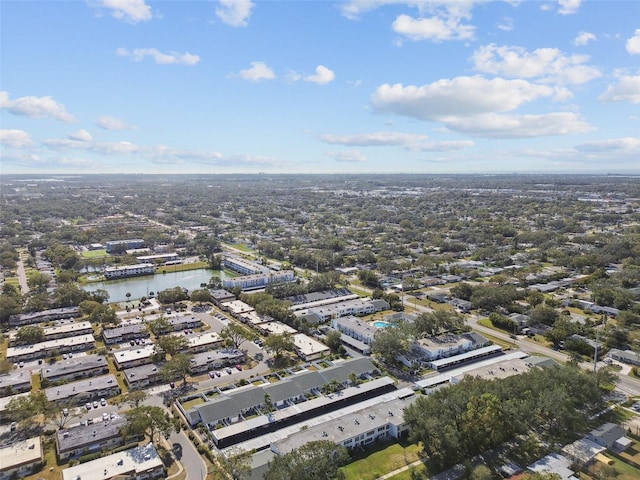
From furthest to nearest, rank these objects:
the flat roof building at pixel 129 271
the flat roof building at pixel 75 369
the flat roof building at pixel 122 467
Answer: the flat roof building at pixel 129 271
the flat roof building at pixel 75 369
the flat roof building at pixel 122 467

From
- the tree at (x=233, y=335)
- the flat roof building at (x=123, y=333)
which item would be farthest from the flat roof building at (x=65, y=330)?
the tree at (x=233, y=335)

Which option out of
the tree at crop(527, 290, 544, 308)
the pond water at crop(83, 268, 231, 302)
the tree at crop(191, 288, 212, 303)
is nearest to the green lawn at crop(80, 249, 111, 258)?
the pond water at crop(83, 268, 231, 302)

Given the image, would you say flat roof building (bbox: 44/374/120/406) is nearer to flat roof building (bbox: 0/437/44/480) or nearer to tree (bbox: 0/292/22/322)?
flat roof building (bbox: 0/437/44/480)

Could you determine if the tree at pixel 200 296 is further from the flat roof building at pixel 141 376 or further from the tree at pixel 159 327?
the flat roof building at pixel 141 376

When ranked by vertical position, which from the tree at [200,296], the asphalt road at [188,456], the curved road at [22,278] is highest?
the tree at [200,296]

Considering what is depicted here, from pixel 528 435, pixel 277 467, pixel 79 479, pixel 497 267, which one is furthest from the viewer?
pixel 497 267

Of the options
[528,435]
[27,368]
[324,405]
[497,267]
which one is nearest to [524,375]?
[528,435]

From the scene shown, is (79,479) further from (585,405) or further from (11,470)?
(585,405)
